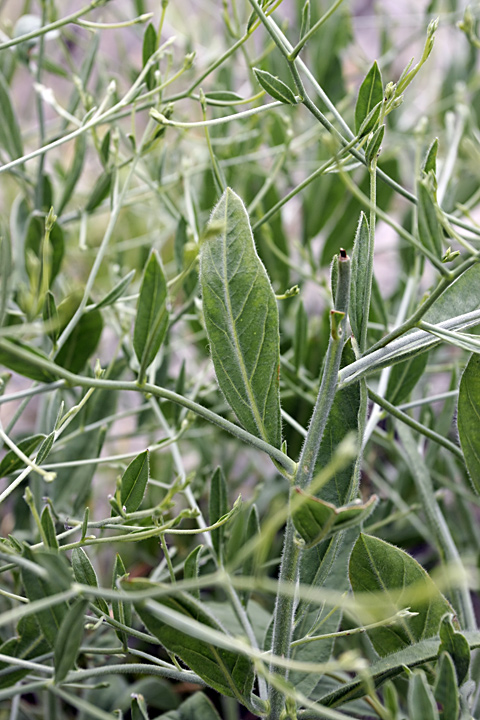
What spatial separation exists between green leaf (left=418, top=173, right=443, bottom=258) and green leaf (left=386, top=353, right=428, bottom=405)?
141mm

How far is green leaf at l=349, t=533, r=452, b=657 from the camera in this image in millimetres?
275

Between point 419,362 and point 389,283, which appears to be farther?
point 389,283

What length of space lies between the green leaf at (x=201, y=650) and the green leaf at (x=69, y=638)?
19 millimetres

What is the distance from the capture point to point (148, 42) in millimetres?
355

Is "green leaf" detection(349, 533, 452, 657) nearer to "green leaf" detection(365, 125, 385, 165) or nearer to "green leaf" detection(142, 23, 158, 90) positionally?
"green leaf" detection(365, 125, 385, 165)

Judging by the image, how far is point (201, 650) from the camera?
0.25m

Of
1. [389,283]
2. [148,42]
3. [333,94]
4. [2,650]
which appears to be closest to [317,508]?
[2,650]

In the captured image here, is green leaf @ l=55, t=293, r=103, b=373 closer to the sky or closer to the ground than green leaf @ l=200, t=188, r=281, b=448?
closer to the ground

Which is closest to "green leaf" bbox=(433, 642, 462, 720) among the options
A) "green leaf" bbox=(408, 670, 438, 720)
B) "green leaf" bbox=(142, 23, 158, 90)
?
"green leaf" bbox=(408, 670, 438, 720)

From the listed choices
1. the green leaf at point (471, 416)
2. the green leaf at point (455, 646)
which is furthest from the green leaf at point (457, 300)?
the green leaf at point (455, 646)

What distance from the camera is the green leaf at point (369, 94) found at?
27cm

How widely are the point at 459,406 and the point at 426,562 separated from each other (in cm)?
30

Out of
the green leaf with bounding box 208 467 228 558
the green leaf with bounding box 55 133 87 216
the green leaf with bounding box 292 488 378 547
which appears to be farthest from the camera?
the green leaf with bounding box 55 133 87 216

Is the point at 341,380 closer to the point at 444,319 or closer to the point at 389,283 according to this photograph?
the point at 444,319
